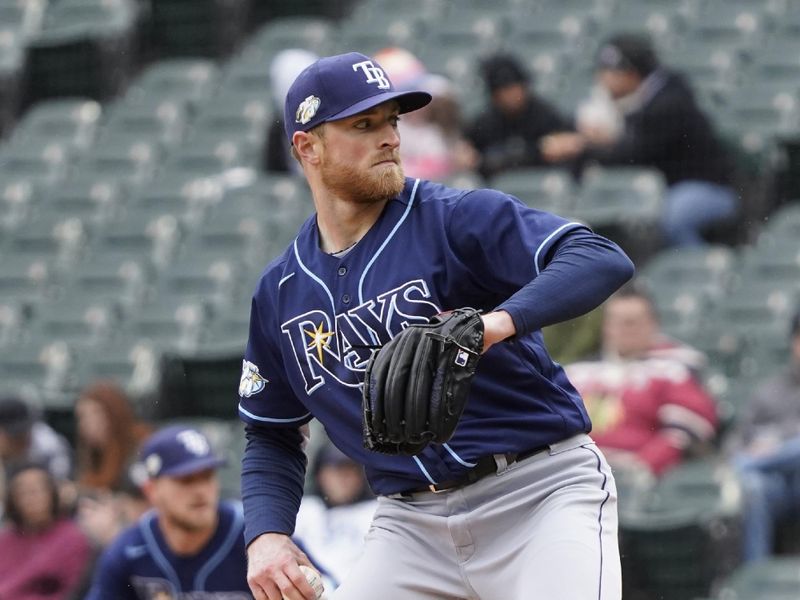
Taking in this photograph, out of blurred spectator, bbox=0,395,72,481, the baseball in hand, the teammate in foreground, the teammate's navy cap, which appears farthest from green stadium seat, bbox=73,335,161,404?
the baseball in hand

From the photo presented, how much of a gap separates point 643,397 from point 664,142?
1905mm

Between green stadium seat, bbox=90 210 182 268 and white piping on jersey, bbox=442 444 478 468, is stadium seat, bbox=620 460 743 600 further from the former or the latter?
green stadium seat, bbox=90 210 182 268

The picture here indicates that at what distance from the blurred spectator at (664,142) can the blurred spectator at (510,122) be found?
92 millimetres

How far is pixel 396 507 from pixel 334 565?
8.93ft

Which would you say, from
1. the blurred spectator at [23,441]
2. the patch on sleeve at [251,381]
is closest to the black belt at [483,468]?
the patch on sleeve at [251,381]

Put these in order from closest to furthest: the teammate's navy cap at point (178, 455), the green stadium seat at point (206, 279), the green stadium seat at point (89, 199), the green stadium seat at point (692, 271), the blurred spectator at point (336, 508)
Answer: the teammate's navy cap at point (178, 455) → the blurred spectator at point (336, 508) → the green stadium seat at point (692, 271) → the green stadium seat at point (206, 279) → the green stadium seat at point (89, 199)

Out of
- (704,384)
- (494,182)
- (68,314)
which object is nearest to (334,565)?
(704,384)

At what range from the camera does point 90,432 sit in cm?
742

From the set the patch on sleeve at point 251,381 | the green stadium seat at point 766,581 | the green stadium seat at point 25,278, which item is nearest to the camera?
the patch on sleeve at point 251,381

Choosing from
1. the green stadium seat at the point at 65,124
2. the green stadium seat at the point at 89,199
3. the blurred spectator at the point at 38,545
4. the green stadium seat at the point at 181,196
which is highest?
the green stadium seat at the point at 65,124

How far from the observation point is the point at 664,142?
7949mm

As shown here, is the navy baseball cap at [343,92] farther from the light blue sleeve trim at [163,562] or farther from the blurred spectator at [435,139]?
the blurred spectator at [435,139]

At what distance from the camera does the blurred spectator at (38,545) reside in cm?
664

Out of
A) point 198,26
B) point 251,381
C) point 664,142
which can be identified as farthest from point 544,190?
point 251,381
